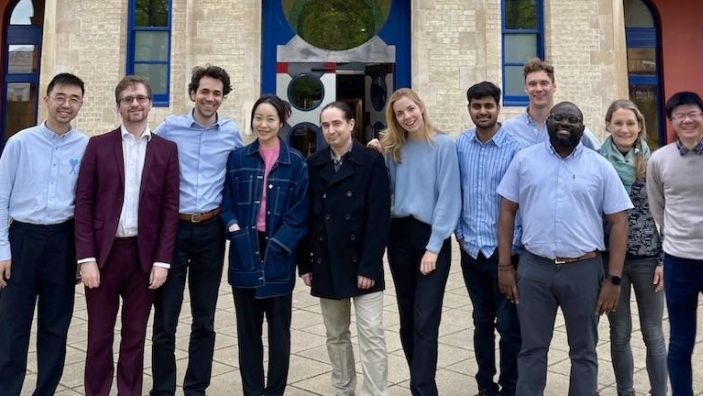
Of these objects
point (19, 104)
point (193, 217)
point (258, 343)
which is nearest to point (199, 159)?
point (193, 217)

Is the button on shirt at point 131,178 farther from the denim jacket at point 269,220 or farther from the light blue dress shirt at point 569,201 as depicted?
the light blue dress shirt at point 569,201

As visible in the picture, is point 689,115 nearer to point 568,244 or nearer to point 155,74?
point 568,244

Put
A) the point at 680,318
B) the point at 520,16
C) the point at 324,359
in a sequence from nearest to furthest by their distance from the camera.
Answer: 1. the point at 680,318
2. the point at 324,359
3. the point at 520,16

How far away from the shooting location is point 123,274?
4.20m

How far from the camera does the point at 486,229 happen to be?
14.1 feet

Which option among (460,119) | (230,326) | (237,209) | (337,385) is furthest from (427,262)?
(460,119)

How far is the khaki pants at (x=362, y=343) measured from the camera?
4188mm

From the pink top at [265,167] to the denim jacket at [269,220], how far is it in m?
0.02

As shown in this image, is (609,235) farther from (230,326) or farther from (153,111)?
(153,111)

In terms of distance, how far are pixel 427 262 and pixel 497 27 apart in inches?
415

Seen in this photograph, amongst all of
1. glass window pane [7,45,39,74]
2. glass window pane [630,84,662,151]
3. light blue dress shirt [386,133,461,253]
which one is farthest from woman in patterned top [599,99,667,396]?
glass window pane [7,45,39,74]

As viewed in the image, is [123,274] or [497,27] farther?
[497,27]

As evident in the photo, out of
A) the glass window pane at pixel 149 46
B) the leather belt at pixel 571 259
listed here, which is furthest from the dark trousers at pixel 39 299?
the glass window pane at pixel 149 46

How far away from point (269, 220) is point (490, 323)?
1.84 m
